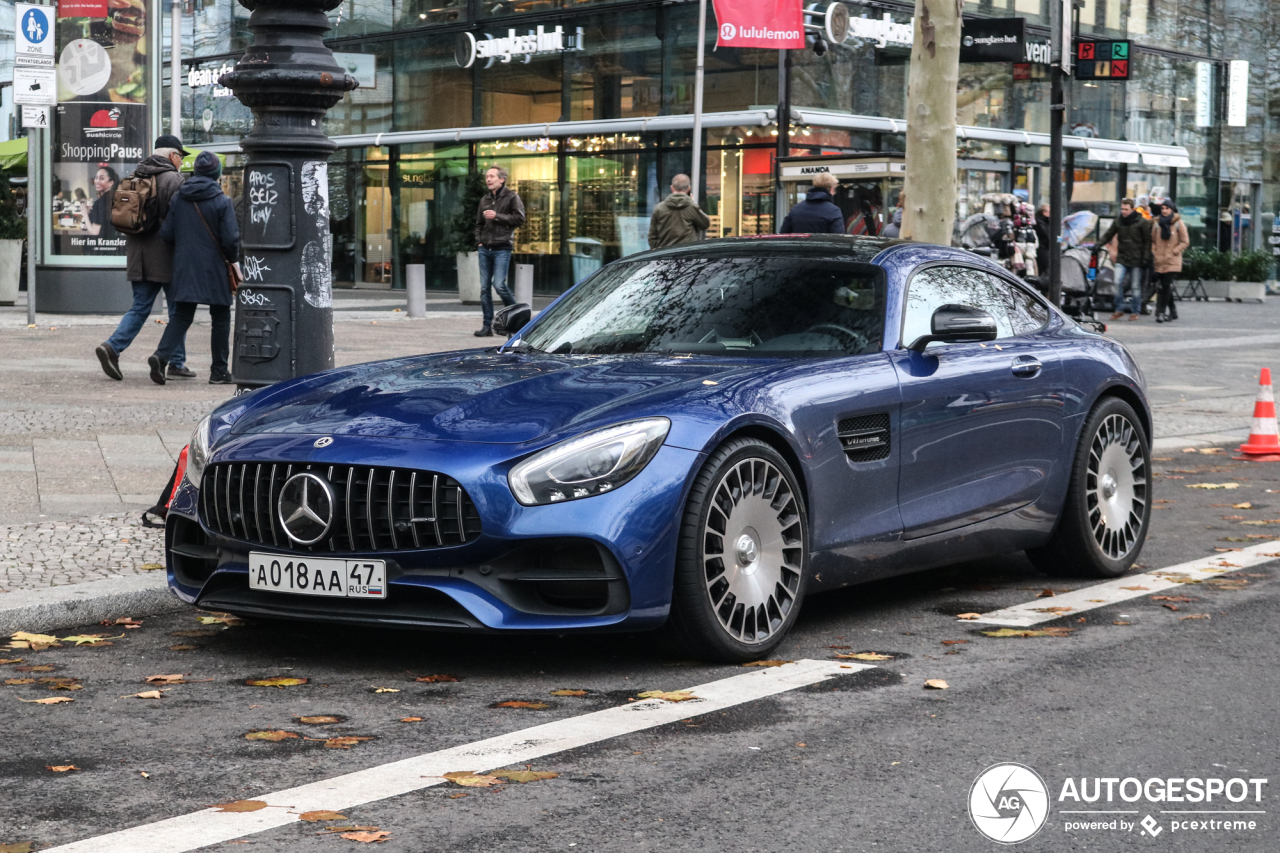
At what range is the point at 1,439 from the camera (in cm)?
1055

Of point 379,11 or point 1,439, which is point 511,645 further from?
point 379,11

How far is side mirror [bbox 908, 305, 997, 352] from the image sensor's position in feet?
20.6

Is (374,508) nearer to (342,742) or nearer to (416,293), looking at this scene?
(342,742)

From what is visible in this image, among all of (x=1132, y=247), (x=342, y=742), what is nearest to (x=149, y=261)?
(x=342, y=742)

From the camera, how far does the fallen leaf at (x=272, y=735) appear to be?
4.67m

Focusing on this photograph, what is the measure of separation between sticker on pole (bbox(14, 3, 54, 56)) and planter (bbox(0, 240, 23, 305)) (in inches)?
250

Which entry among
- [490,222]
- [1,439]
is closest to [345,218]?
[490,222]

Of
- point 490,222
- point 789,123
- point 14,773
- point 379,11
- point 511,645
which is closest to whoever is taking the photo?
point 14,773

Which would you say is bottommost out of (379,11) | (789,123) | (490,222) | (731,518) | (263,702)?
(263,702)

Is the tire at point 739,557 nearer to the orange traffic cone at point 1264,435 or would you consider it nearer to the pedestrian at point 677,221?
the orange traffic cone at point 1264,435

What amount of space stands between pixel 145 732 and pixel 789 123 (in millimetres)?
25145

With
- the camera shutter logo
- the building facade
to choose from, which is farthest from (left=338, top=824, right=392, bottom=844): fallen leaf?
the building facade

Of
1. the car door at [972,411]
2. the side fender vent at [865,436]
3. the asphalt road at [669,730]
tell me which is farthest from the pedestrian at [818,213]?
the side fender vent at [865,436]

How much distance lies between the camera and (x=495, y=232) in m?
20.9
